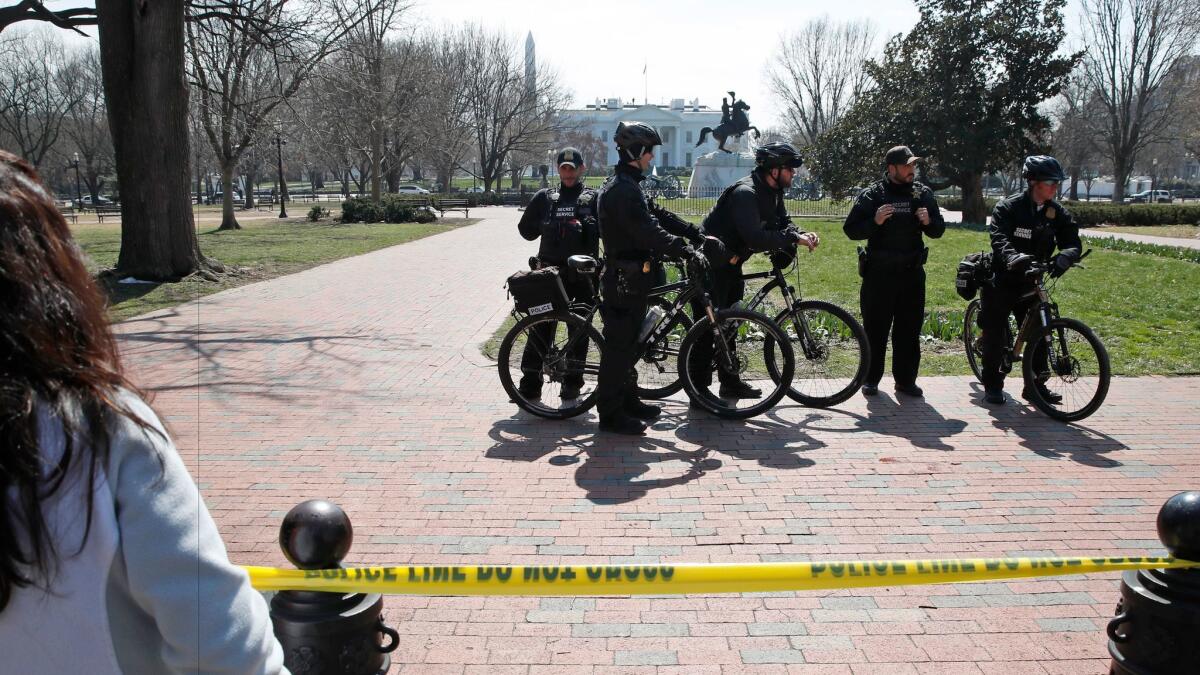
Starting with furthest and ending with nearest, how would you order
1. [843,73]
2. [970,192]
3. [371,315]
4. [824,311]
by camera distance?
[843,73] < [970,192] < [371,315] < [824,311]

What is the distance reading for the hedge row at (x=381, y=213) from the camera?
37.3 meters

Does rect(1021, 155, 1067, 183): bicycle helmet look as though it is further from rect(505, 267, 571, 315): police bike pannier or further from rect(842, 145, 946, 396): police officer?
rect(505, 267, 571, 315): police bike pannier

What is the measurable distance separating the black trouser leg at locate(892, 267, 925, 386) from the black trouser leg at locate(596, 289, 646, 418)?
233 cm

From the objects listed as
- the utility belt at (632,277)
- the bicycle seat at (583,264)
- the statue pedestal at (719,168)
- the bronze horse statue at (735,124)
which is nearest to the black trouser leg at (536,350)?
the bicycle seat at (583,264)

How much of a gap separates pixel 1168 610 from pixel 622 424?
4.03 metres

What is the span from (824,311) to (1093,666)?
3852mm

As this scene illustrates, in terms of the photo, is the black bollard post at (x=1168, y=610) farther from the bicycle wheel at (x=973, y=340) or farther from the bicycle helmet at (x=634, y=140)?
the bicycle wheel at (x=973, y=340)

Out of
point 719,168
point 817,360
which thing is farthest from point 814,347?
point 719,168

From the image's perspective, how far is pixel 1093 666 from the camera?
3.31m

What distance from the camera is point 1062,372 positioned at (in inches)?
259

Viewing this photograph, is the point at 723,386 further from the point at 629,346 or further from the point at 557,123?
the point at 557,123


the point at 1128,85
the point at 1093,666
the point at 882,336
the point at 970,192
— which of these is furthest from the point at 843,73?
the point at 1093,666

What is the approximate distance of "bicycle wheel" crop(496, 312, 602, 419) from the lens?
21.8 ft

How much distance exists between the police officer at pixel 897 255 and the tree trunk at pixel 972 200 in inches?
1113
